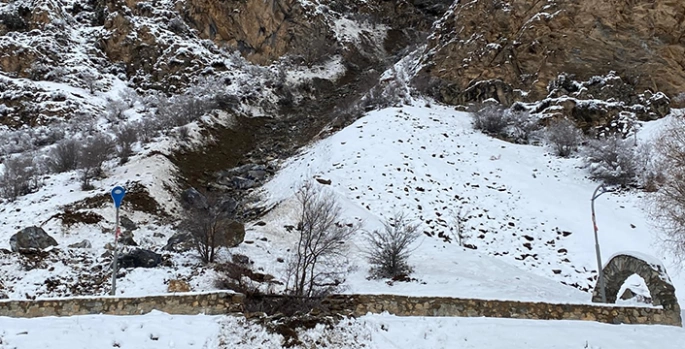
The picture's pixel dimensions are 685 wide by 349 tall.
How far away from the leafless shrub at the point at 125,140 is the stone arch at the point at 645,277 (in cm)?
2487

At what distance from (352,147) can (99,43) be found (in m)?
36.0

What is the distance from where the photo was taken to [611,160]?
25766 mm

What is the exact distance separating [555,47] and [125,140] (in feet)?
100

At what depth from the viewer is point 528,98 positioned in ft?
119

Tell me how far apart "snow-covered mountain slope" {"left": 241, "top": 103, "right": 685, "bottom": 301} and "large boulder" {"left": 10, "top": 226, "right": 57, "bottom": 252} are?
7629 mm

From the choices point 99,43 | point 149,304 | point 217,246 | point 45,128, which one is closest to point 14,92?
point 45,128

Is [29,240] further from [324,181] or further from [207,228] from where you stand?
[324,181]

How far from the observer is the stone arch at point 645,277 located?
10969 millimetres

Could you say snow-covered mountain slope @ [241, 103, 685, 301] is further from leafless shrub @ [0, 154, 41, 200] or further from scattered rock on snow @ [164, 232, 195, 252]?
leafless shrub @ [0, 154, 41, 200]

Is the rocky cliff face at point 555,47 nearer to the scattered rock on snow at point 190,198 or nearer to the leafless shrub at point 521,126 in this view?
the leafless shrub at point 521,126

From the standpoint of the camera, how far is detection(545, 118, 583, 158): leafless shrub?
28891 millimetres

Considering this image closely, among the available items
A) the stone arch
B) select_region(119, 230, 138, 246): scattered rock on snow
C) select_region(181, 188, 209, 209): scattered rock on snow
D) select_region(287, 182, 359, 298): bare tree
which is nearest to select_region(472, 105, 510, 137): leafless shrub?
select_region(287, 182, 359, 298): bare tree

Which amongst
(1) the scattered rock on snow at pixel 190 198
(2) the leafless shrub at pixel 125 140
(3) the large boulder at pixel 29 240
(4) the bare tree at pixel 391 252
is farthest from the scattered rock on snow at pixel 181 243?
(2) the leafless shrub at pixel 125 140

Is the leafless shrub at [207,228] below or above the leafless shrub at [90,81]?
below
